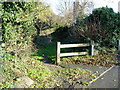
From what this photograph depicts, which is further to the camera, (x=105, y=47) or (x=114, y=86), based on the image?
(x=105, y=47)

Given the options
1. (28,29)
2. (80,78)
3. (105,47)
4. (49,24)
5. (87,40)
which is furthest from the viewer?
(49,24)

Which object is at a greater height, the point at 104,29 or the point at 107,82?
the point at 104,29

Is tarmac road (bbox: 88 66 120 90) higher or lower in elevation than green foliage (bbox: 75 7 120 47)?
lower

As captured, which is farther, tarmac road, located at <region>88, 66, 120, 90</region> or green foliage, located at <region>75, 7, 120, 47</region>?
green foliage, located at <region>75, 7, 120, 47</region>

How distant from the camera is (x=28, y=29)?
581 centimetres

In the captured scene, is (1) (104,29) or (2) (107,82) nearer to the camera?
(2) (107,82)

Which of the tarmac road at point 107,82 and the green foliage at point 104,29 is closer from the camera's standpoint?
the tarmac road at point 107,82

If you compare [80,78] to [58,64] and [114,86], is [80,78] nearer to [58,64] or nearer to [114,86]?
[114,86]

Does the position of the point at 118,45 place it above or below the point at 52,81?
above

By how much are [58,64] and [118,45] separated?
576 cm

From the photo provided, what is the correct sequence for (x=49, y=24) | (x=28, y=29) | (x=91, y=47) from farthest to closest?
1. (x=49, y=24)
2. (x=91, y=47)
3. (x=28, y=29)

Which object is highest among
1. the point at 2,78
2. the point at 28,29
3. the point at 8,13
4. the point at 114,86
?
the point at 8,13

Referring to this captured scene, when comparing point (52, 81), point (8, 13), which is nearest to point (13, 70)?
point (52, 81)

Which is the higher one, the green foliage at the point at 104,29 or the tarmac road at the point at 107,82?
the green foliage at the point at 104,29
